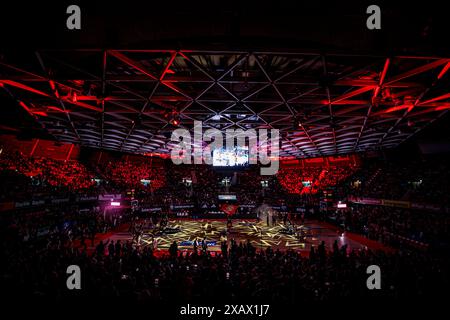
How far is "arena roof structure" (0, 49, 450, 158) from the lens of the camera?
985 cm

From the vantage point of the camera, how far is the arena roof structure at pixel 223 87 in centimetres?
985

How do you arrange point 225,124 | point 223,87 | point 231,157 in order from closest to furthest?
point 223,87 < point 225,124 < point 231,157

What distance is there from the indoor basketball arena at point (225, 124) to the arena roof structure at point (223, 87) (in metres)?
0.11

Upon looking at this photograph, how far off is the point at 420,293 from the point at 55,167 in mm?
39178

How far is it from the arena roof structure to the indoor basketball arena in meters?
0.11

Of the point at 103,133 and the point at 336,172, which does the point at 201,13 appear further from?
the point at 336,172

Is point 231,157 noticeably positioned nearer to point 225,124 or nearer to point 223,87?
point 225,124

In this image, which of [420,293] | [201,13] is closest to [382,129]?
[420,293]

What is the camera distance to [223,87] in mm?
12047

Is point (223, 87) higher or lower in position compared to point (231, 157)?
higher

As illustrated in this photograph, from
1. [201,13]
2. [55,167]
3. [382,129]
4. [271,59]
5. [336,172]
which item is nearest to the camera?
[201,13]

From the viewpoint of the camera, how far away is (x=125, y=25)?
8109mm

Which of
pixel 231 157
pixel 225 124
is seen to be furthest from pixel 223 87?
pixel 231 157

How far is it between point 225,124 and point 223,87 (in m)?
7.73
